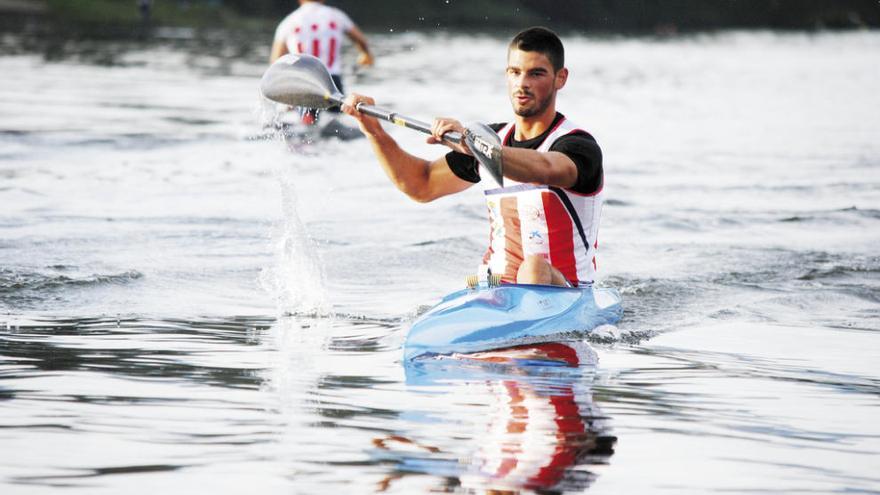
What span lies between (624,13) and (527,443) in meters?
112

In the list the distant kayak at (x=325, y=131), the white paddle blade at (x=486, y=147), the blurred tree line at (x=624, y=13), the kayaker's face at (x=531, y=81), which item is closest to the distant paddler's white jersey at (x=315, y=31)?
the distant kayak at (x=325, y=131)

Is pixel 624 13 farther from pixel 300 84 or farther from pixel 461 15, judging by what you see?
pixel 300 84

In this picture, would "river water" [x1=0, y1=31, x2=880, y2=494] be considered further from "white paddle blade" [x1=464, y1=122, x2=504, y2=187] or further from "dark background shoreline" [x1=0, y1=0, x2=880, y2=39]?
"dark background shoreline" [x1=0, y1=0, x2=880, y2=39]

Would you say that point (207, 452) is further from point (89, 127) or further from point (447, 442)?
point (89, 127)

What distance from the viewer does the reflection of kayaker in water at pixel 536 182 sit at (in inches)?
288

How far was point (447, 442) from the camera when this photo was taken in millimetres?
5594

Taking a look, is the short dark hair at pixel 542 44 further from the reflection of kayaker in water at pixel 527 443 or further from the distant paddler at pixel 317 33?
the distant paddler at pixel 317 33

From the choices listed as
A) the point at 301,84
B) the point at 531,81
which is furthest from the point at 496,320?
the point at 301,84

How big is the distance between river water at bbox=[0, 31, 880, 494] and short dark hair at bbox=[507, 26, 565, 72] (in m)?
1.54

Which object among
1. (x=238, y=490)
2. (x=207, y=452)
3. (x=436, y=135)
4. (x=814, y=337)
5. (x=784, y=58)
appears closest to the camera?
(x=238, y=490)

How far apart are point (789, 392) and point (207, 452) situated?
2.92m

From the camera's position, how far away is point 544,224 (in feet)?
25.0

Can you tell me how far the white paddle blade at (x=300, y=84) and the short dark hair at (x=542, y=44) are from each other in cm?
107

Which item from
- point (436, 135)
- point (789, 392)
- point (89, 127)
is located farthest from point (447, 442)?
point (89, 127)
